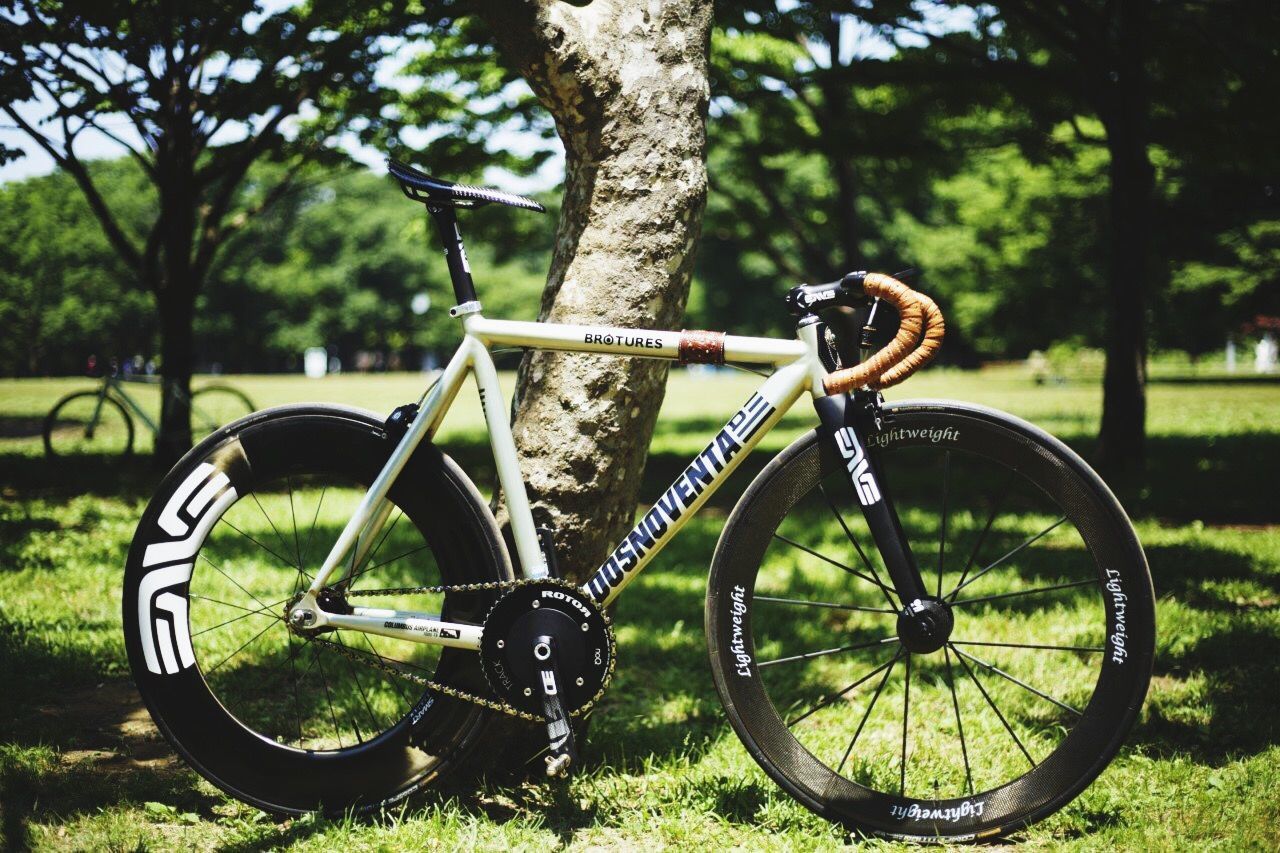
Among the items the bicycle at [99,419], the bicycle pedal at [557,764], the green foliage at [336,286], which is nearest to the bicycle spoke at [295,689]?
the bicycle pedal at [557,764]

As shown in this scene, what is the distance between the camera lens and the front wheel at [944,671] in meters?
2.49

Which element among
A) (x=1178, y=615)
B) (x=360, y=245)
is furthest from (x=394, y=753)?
(x=360, y=245)

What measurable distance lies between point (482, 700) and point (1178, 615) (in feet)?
12.0

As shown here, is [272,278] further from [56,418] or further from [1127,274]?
[1127,274]

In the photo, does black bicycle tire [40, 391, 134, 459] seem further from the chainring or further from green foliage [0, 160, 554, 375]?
the chainring

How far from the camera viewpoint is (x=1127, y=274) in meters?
9.17

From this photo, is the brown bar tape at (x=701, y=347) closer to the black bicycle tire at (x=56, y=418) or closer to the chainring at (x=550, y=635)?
the chainring at (x=550, y=635)

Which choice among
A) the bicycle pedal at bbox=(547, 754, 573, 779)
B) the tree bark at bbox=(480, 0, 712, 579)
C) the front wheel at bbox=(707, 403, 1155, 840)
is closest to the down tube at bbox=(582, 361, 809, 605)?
the front wheel at bbox=(707, 403, 1155, 840)

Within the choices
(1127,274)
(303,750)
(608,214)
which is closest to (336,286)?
(1127,274)

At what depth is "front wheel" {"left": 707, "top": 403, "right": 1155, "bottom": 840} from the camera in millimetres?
2490

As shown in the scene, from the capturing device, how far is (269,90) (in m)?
8.41

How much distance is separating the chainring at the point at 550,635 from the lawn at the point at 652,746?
0.43 metres

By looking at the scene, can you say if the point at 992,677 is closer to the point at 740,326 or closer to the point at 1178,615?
the point at 1178,615

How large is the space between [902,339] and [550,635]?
1.32m
